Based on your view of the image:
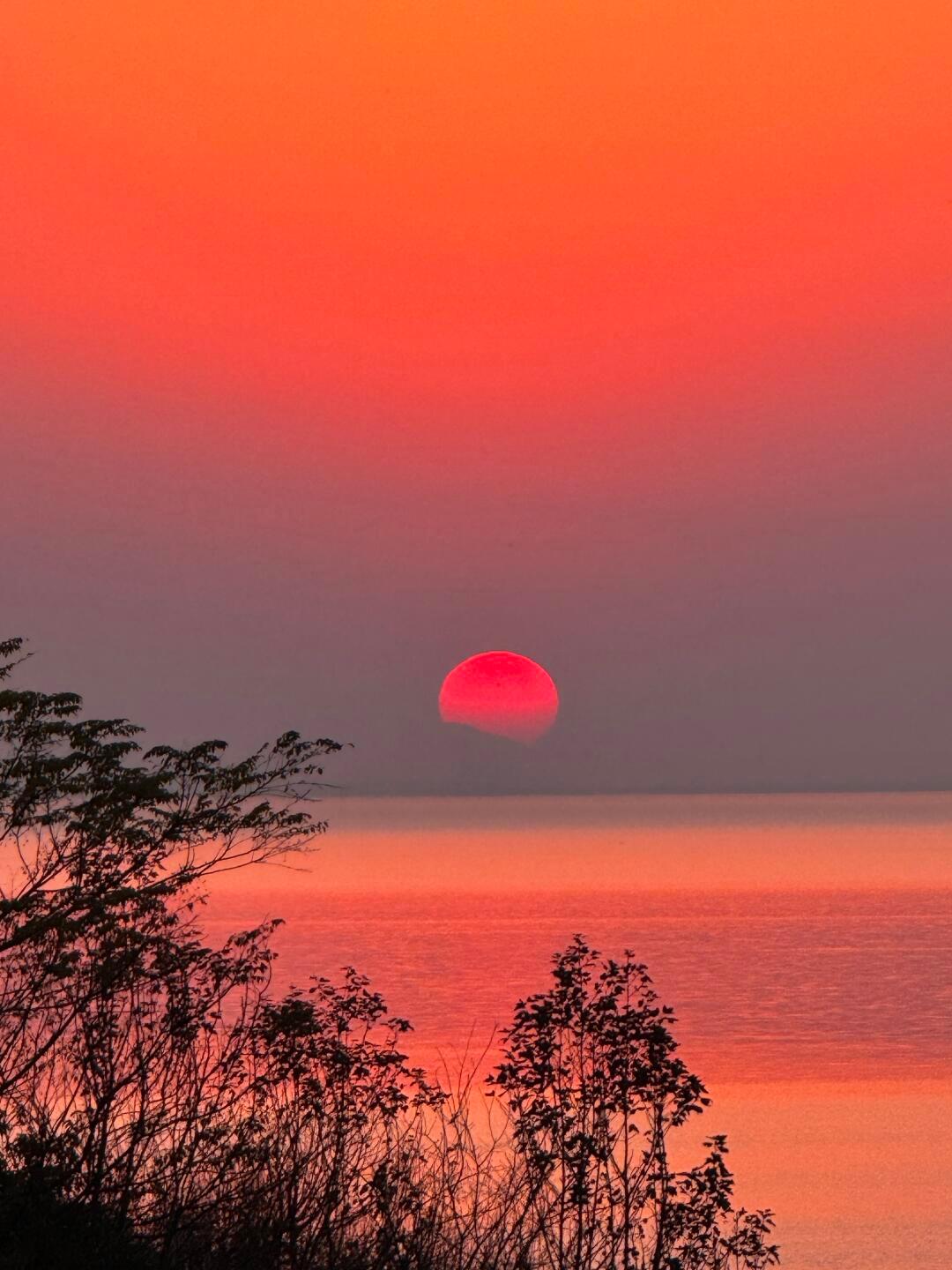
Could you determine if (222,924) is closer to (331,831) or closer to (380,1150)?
(380,1150)

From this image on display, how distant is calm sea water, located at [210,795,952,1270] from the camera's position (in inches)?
868

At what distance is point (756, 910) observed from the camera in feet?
239

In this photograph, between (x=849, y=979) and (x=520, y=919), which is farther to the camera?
(x=520, y=919)

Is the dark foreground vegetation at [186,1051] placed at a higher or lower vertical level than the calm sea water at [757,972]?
lower

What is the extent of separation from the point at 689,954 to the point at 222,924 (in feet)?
62.0

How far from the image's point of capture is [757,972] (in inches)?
1951

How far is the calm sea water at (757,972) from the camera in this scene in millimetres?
22047

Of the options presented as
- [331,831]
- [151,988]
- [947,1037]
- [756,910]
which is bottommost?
[151,988]

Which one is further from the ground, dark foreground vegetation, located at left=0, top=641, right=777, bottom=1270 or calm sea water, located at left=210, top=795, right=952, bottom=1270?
calm sea water, located at left=210, top=795, right=952, bottom=1270

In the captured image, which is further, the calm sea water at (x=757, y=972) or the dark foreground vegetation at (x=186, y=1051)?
the calm sea water at (x=757, y=972)

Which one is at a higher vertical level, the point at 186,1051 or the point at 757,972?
Answer: the point at 757,972

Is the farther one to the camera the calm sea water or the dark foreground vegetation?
the calm sea water

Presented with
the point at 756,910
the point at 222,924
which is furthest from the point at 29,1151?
the point at 756,910

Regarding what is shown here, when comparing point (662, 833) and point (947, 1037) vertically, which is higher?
point (662, 833)
